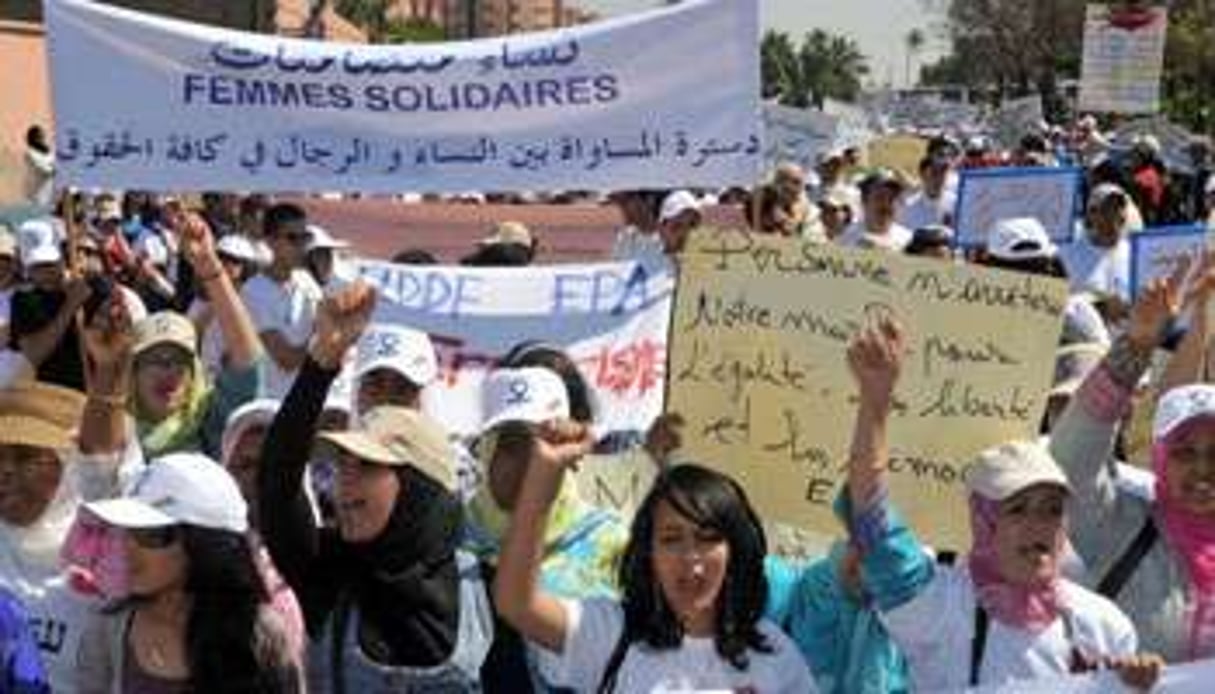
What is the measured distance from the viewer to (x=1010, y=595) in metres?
4.04

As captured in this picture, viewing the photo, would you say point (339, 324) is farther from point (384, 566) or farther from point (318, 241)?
point (318, 241)

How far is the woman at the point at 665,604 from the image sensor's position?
12.8 ft

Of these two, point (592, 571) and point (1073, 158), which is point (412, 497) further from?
point (1073, 158)

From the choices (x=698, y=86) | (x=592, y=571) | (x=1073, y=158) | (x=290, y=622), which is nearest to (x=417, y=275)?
(x=698, y=86)

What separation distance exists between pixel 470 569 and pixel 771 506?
2.53ft

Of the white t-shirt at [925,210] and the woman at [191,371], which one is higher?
the woman at [191,371]

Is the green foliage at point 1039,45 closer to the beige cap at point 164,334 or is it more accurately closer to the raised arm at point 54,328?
the raised arm at point 54,328

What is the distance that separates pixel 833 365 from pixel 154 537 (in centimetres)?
173

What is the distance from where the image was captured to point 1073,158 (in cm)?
2098

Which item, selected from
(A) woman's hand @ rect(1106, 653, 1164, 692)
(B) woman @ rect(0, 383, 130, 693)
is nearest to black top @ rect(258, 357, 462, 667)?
(B) woman @ rect(0, 383, 130, 693)

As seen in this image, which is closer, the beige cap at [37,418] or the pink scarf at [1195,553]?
the pink scarf at [1195,553]

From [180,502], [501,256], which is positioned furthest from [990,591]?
[501,256]

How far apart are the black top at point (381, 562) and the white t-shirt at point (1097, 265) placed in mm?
4986

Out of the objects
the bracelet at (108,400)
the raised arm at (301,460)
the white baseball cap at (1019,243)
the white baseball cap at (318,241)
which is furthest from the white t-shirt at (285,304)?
the raised arm at (301,460)
